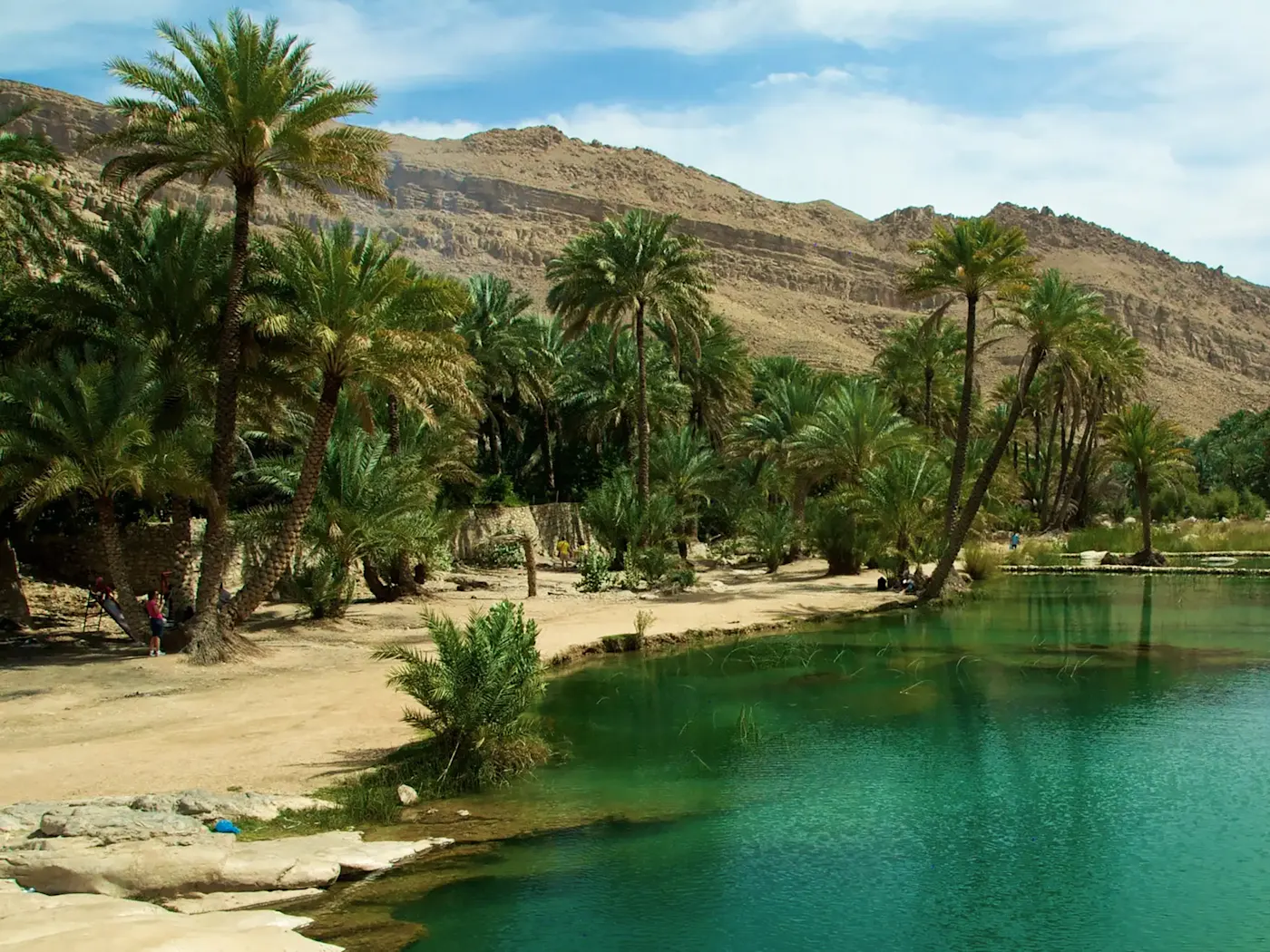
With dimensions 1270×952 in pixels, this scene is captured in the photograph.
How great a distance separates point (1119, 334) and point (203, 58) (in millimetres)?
43344

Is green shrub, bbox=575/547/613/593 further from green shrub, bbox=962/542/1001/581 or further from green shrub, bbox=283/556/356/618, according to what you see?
green shrub, bbox=962/542/1001/581

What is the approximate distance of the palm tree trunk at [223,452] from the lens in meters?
18.3

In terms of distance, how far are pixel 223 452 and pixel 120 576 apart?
261 centimetres

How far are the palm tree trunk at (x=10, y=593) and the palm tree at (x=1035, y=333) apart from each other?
20.8 metres

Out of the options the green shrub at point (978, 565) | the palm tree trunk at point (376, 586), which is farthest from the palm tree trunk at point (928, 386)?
the palm tree trunk at point (376, 586)

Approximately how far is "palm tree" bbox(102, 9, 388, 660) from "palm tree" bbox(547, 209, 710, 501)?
579 inches

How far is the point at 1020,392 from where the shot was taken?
89.5 feet

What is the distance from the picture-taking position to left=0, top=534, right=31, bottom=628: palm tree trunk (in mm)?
21094

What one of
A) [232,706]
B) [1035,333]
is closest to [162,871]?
[232,706]

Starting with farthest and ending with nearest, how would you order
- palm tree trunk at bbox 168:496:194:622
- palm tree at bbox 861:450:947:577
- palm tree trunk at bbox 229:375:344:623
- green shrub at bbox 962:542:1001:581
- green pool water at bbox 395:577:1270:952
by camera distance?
green shrub at bbox 962:542:1001:581 → palm tree at bbox 861:450:947:577 → palm tree trunk at bbox 168:496:194:622 → palm tree trunk at bbox 229:375:344:623 → green pool water at bbox 395:577:1270:952

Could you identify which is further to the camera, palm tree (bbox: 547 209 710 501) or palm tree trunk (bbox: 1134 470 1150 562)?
palm tree trunk (bbox: 1134 470 1150 562)

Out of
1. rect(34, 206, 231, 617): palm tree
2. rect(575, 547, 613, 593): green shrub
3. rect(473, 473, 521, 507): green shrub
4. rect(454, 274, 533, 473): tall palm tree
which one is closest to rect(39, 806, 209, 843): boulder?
rect(34, 206, 231, 617): palm tree

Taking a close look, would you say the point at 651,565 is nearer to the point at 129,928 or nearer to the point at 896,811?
the point at 896,811

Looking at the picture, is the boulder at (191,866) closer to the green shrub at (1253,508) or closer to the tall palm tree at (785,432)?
the tall palm tree at (785,432)
